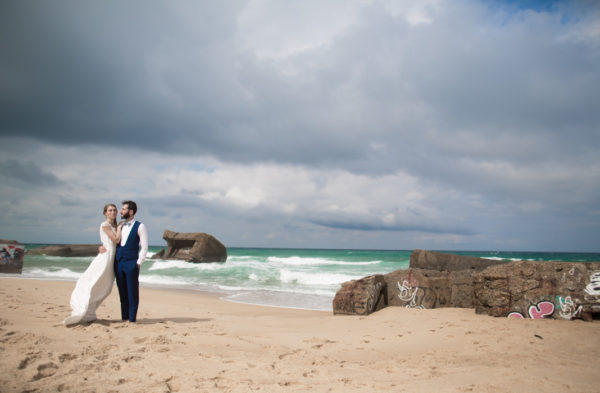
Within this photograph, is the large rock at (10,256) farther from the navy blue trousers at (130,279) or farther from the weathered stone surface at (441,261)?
the weathered stone surface at (441,261)

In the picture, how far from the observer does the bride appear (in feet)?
15.0

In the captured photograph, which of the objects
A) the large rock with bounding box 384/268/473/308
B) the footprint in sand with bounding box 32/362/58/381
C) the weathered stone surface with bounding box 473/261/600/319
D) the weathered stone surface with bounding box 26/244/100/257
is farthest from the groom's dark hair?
the weathered stone surface with bounding box 26/244/100/257

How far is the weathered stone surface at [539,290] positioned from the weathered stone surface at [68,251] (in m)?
38.9

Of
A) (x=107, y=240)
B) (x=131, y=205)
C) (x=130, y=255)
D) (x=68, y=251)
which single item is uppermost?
(x=131, y=205)

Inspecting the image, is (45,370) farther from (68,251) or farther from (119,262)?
(68,251)

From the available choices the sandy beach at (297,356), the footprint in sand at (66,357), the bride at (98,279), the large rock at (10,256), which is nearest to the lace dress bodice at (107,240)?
the bride at (98,279)

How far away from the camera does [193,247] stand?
2838cm

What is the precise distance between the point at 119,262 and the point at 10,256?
14440 mm

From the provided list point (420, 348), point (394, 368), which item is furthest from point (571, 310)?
point (394, 368)

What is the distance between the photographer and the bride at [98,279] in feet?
15.0

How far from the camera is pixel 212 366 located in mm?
3277


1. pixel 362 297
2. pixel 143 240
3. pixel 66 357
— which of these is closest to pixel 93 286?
pixel 143 240

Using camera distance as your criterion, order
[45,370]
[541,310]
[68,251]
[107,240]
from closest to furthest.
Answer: [45,370]
[107,240]
[541,310]
[68,251]

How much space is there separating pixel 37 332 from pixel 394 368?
13.1 feet
